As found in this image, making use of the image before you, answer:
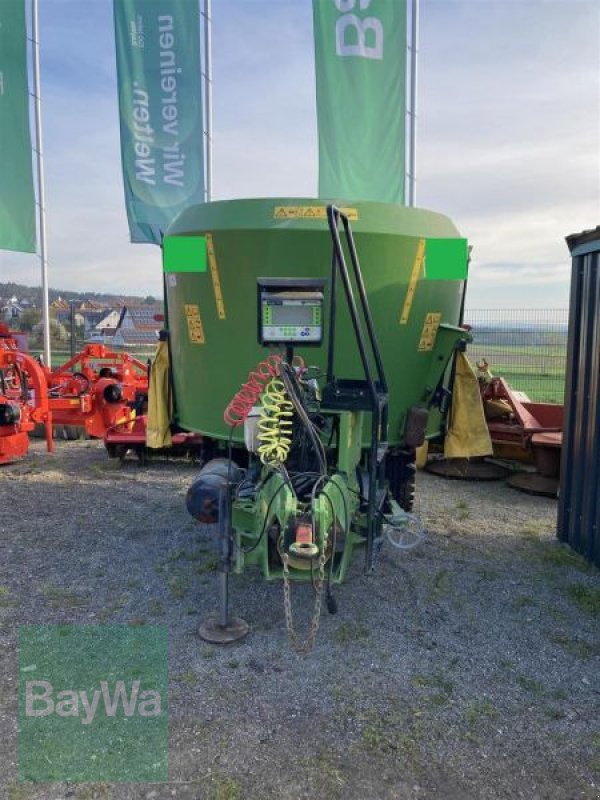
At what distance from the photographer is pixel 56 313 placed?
81.0 ft

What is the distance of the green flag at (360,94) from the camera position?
10.4 m

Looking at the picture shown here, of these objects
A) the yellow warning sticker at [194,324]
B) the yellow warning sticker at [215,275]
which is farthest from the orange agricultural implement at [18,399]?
the yellow warning sticker at [215,275]

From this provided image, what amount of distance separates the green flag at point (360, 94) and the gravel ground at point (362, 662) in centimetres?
653

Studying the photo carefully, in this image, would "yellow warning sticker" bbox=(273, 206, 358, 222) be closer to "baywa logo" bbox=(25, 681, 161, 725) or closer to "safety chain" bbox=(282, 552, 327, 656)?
"safety chain" bbox=(282, 552, 327, 656)

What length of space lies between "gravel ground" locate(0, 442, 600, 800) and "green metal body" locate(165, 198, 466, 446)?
3.74 ft

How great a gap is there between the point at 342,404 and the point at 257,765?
→ 6.40 feet

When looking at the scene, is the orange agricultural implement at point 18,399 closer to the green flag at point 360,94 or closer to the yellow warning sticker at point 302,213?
the yellow warning sticker at point 302,213

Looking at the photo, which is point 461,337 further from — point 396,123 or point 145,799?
point 396,123

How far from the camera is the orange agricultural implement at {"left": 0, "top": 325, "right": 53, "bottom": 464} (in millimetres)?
7395

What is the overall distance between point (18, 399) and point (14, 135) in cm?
635

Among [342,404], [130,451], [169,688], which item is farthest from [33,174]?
[169,688]

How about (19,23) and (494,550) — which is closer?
(494,550)

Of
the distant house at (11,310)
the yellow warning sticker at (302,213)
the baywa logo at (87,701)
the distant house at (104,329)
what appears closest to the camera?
the baywa logo at (87,701)

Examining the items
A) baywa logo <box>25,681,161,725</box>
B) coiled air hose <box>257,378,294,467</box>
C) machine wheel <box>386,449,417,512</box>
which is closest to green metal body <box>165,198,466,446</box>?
machine wheel <box>386,449,417,512</box>
